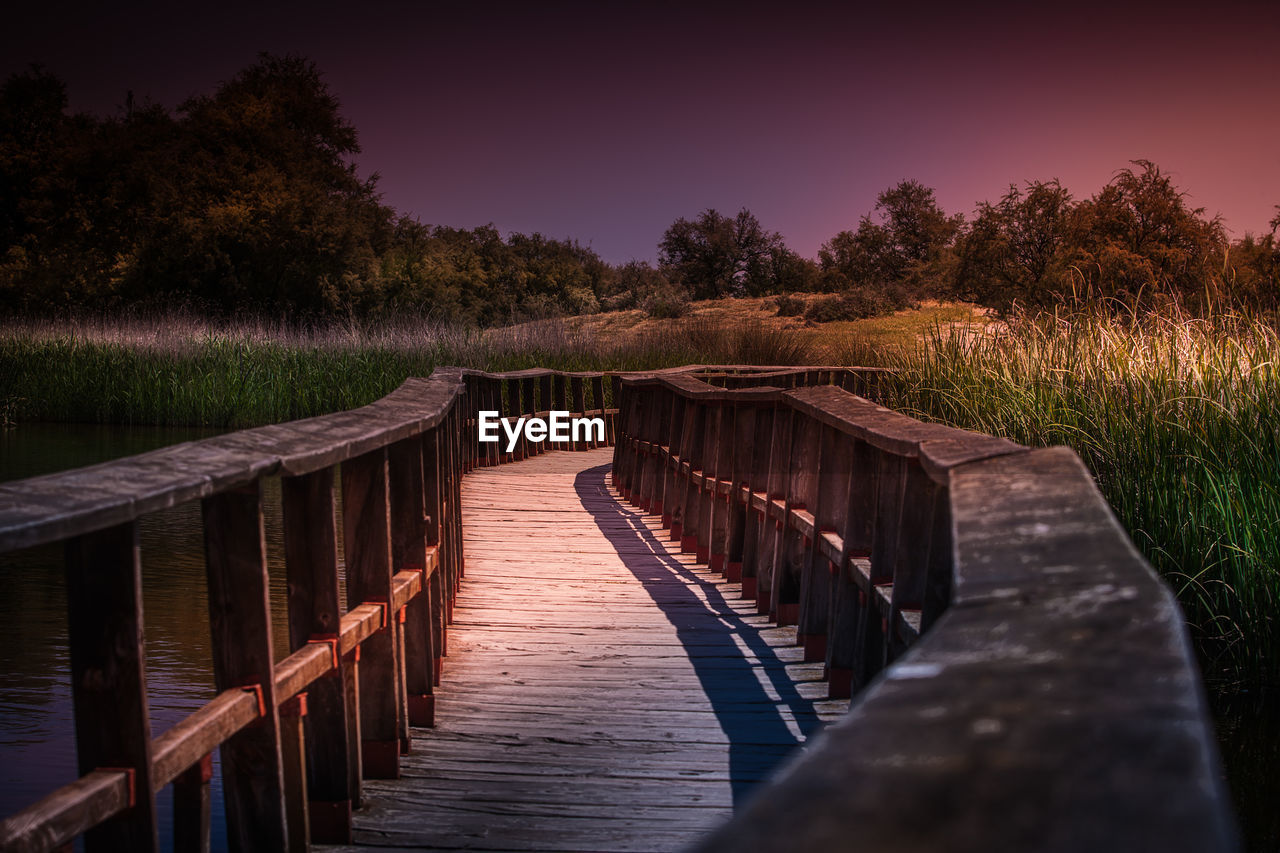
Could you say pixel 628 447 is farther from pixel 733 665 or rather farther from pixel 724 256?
pixel 724 256

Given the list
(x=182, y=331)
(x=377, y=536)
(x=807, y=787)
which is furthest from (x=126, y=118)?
(x=807, y=787)

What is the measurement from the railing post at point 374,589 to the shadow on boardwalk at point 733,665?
1031 millimetres

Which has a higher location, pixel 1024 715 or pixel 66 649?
pixel 1024 715

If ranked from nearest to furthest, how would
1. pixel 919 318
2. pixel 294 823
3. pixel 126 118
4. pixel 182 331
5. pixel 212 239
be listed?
pixel 294 823
pixel 182 331
pixel 919 318
pixel 212 239
pixel 126 118

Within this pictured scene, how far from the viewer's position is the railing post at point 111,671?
5.93 feet

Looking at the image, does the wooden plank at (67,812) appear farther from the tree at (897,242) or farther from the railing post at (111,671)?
the tree at (897,242)

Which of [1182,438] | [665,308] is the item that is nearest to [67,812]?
[1182,438]

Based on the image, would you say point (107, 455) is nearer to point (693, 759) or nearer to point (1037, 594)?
point (693, 759)

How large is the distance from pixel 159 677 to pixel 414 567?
2.75 m

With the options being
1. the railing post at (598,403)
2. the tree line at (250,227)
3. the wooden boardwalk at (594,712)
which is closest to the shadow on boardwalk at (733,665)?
the wooden boardwalk at (594,712)

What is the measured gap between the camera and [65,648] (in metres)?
6.91

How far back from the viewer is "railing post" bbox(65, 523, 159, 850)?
1.81 metres

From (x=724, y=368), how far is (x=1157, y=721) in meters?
14.3

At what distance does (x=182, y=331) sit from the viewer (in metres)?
22.1
